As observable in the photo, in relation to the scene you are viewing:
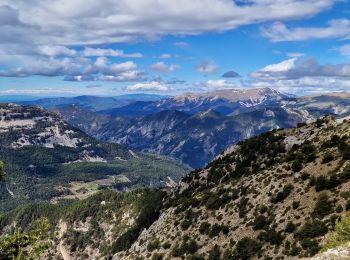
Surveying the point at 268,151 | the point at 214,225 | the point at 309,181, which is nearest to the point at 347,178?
the point at 309,181

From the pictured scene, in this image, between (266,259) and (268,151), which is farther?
(268,151)

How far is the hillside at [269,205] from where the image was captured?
7988cm

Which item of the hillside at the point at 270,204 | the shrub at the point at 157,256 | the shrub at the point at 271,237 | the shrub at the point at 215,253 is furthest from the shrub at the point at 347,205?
the shrub at the point at 157,256

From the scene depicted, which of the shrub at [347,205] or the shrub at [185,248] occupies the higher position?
the shrub at [347,205]

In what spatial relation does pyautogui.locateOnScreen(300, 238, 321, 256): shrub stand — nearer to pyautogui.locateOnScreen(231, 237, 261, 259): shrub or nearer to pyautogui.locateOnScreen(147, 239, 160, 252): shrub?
pyautogui.locateOnScreen(231, 237, 261, 259): shrub

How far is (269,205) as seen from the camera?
323ft

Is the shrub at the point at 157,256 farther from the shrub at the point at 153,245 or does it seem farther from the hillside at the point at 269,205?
the shrub at the point at 153,245

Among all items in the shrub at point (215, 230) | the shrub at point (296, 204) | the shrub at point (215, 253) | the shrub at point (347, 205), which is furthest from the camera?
the shrub at point (215, 230)

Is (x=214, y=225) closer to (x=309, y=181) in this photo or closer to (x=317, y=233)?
(x=309, y=181)

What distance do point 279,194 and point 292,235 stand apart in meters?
18.6

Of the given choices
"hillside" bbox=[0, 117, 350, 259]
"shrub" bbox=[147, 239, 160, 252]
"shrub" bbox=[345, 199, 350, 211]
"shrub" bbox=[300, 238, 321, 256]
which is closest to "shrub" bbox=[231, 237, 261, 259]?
"hillside" bbox=[0, 117, 350, 259]

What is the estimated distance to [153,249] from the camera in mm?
123750

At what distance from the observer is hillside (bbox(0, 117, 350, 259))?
79.9 m

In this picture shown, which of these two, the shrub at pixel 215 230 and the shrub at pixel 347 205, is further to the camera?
the shrub at pixel 215 230
